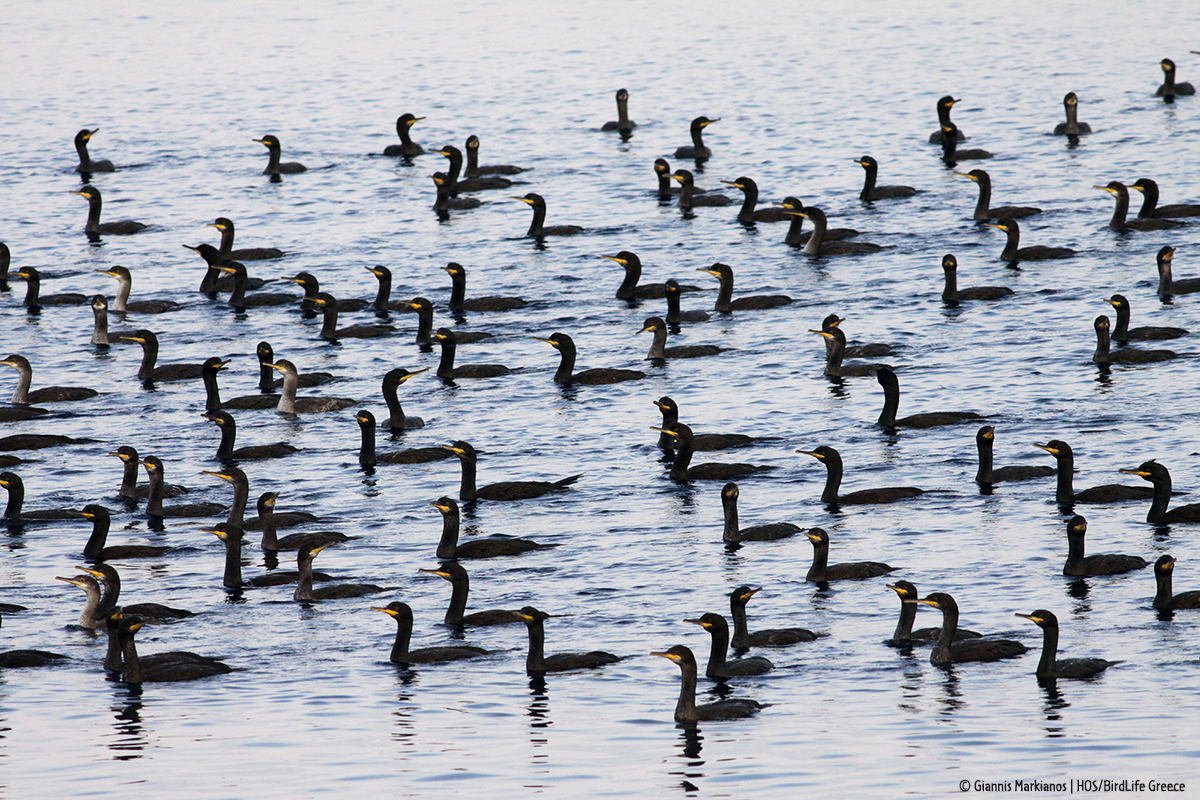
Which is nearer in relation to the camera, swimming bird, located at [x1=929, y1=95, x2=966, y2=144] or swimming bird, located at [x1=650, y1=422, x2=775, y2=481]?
swimming bird, located at [x1=650, y1=422, x2=775, y2=481]

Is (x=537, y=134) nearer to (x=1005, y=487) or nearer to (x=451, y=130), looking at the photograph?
(x=451, y=130)

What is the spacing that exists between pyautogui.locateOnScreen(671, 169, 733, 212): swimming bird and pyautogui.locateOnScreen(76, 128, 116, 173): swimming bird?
59.6ft

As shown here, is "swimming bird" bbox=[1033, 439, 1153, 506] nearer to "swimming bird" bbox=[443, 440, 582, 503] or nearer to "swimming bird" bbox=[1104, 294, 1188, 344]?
"swimming bird" bbox=[443, 440, 582, 503]

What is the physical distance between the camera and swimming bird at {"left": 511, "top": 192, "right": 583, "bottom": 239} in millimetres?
46969

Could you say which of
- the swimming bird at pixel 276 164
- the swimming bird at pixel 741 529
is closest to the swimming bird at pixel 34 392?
the swimming bird at pixel 741 529

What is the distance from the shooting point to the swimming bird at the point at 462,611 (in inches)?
926

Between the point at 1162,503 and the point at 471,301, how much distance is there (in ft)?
62.6

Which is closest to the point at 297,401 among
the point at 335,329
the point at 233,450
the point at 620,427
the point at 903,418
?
the point at 233,450

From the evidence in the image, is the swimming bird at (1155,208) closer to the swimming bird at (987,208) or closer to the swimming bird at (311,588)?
the swimming bird at (987,208)

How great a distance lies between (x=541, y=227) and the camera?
156ft

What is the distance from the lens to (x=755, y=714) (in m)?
20.5

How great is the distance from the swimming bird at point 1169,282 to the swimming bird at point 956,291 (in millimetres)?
3078

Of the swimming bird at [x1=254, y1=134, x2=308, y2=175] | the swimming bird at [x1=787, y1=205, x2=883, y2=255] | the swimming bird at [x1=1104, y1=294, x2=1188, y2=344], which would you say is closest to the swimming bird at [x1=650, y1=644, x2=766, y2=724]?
the swimming bird at [x1=1104, y1=294, x2=1188, y2=344]

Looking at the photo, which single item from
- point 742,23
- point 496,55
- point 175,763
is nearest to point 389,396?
point 175,763
